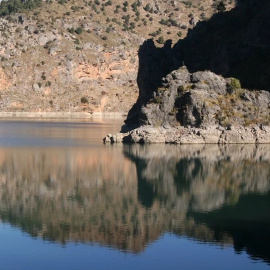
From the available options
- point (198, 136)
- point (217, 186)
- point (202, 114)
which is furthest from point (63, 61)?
point (217, 186)

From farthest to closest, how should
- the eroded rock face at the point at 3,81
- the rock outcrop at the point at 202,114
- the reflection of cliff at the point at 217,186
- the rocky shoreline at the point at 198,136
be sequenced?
the eroded rock face at the point at 3,81 → the rock outcrop at the point at 202,114 → the rocky shoreline at the point at 198,136 → the reflection of cliff at the point at 217,186

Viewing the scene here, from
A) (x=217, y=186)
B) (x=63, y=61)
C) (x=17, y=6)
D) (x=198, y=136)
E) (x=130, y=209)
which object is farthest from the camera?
(x=17, y=6)

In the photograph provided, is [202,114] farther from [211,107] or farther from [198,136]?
[198,136]

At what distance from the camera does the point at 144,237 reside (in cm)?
2508

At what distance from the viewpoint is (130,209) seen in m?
30.5

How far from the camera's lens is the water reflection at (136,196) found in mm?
25656

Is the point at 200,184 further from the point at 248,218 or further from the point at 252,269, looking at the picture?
the point at 252,269

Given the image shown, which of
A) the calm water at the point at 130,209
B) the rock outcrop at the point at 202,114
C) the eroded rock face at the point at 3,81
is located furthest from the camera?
the eroded rock face at the point at 3,81

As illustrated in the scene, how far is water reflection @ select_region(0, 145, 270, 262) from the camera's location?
25656 millimetres

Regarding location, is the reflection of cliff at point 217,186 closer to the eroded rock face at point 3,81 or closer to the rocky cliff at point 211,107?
the rocky cliff at point 211,107

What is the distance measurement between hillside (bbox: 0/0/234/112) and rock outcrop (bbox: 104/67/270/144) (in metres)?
99.4

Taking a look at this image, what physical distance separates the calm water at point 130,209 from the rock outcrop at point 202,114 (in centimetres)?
1131

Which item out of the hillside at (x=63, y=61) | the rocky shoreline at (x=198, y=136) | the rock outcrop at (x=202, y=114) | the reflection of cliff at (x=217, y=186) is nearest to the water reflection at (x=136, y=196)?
the reflection of cliff at (x=217, y=186)

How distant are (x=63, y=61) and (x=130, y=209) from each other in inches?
5640
